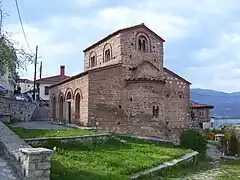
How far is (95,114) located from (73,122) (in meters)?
3.17

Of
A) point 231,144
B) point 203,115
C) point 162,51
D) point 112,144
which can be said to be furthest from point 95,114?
point 203,115

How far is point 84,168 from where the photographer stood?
9539 millimetres

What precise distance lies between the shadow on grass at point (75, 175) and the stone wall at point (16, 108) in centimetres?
1186

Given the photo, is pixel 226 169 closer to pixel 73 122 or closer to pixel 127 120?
pixel 127 120

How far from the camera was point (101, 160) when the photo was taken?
11.5 metres

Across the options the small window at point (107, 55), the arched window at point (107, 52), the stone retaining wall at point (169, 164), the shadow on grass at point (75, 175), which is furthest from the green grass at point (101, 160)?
the small window at point (107, 55)

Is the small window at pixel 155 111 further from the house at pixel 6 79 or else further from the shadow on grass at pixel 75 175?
the shadow on grass at pixel 75 175

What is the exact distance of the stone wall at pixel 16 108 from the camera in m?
19.8

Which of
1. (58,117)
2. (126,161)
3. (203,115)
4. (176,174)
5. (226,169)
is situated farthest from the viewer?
(203,115)

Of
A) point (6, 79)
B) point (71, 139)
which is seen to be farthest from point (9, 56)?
point (6, 79)

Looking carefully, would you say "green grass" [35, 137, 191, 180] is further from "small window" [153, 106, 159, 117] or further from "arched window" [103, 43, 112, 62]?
"arched window" [103, 43, 112, 62]

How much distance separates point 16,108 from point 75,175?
16637 mm

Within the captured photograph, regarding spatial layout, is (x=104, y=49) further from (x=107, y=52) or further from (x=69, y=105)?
(x=69, y=105)

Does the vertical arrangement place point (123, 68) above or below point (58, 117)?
above
